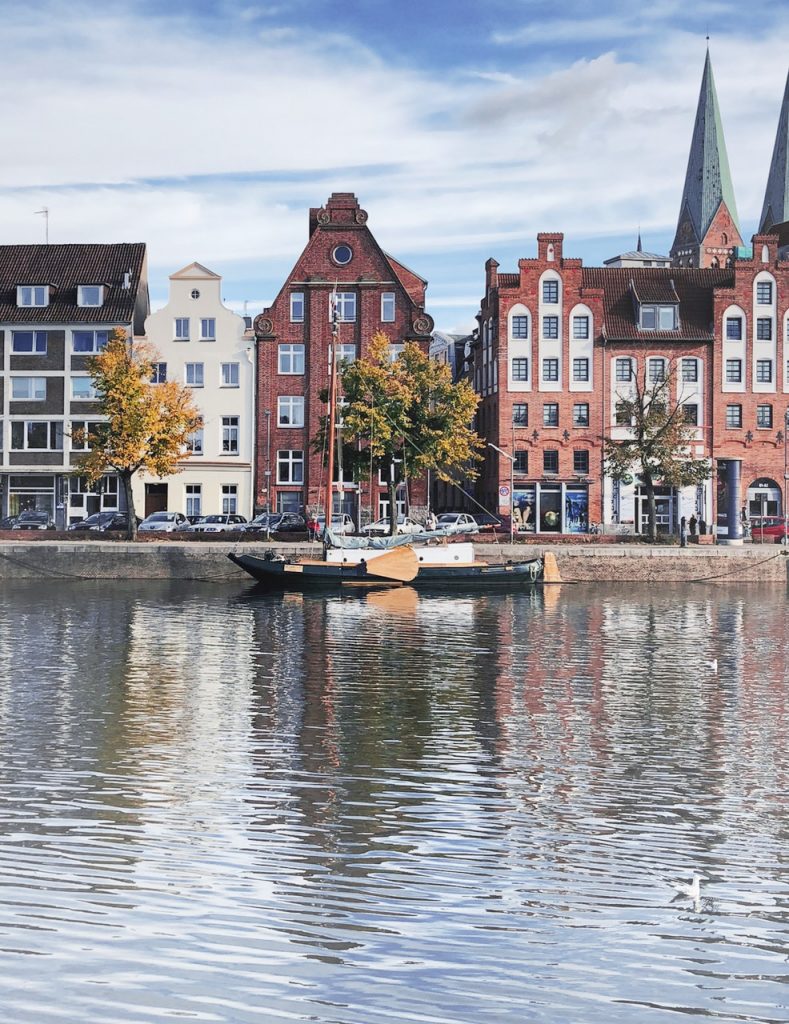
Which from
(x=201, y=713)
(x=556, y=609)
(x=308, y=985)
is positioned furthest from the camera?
(x=556, y=609)

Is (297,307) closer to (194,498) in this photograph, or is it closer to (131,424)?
(194,498)

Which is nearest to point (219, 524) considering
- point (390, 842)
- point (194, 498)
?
point (194, 498)

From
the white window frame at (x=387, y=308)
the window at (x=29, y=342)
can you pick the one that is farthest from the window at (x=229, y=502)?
the window at (x=29, y=342)

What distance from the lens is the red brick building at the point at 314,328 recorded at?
90.4 m

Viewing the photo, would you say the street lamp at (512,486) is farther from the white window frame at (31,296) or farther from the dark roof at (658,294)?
the white window frame at (31,296)

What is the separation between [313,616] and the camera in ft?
163

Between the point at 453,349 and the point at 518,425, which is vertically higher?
the point at 453,349

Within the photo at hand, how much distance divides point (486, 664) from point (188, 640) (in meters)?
10.0

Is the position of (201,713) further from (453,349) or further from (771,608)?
(453,349)

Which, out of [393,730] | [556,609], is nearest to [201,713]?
[393,730]

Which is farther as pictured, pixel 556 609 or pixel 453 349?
pixel 453 349

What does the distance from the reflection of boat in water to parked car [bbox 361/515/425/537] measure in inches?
146

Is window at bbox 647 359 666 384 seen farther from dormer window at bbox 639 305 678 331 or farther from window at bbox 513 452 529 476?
window at bbox 513 452 529 476

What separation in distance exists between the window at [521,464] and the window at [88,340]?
95.9ft
